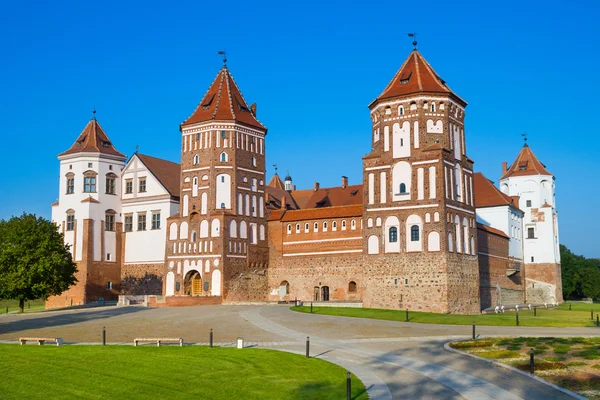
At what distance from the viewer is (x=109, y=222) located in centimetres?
6906

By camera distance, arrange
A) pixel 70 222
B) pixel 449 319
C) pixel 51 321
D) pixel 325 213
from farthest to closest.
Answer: pixel 70 222
pixel 325 213
pixel 51 321
pixel 449 319

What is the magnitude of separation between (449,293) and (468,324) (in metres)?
11.5

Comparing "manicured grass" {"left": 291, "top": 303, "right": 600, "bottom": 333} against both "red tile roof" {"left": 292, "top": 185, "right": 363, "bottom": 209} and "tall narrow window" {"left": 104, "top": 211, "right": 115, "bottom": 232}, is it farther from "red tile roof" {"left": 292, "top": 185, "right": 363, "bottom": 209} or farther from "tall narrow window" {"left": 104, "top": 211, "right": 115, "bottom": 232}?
"tall narrow window" {"left": 104, "top": 211, "right": 115, "bottom": 232}

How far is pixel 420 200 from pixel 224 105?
22.5 meters

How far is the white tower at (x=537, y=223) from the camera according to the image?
77.8 m

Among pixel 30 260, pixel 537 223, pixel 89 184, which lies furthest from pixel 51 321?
pixel 537 223

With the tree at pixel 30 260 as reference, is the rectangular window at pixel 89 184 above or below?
above

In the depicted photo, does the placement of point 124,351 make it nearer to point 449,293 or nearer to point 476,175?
point 449,293

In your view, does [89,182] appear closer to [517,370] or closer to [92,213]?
[92,213]

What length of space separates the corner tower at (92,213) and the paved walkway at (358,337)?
17.2m

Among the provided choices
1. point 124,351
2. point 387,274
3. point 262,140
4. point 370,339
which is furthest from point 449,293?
point 124,351

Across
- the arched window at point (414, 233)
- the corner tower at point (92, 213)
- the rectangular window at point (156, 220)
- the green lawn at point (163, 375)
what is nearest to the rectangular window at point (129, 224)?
the corner tower at point (92, 213)

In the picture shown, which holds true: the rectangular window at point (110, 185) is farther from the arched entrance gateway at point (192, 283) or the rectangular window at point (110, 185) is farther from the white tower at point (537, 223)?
the white tower at point (537, 223)

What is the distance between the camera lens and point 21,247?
50156mm
